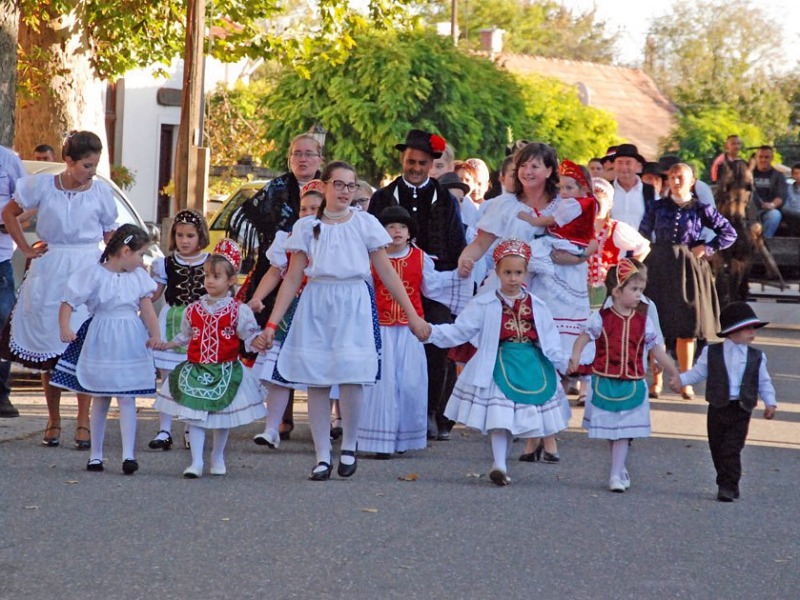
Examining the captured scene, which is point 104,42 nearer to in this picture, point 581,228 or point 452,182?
point 452,182

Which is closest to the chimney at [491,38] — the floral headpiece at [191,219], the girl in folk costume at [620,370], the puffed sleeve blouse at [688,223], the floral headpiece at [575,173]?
A: the puffed sleeve blouse at [688,223]

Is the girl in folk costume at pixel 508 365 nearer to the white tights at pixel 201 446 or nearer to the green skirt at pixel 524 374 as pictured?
the green skirt at pixel 524 374

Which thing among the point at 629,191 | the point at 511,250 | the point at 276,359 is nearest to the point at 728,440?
the point at 511,250

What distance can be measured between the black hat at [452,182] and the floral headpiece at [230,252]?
110 inches

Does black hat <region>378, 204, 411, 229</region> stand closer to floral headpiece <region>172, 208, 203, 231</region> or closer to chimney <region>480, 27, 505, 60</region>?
floral headpiece <region>172, 208, 203, 231</region>

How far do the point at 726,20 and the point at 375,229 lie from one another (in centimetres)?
7495

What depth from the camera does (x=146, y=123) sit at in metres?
41.0

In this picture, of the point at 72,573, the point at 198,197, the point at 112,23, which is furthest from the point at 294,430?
the point at 112,23

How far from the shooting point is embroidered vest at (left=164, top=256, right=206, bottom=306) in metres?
10.1

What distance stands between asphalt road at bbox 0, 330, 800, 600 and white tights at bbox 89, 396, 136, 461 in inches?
7.0

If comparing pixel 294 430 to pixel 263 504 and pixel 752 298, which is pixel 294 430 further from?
pixel 752 298

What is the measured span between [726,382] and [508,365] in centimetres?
116

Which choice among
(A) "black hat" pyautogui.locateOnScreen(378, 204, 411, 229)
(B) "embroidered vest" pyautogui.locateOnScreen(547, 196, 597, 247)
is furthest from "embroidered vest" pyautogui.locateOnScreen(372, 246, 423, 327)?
(B) "embroidered vest" pyautogui.locateOnScreen(547, 196, 597, 247)

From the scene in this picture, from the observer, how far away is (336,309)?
359 inches
